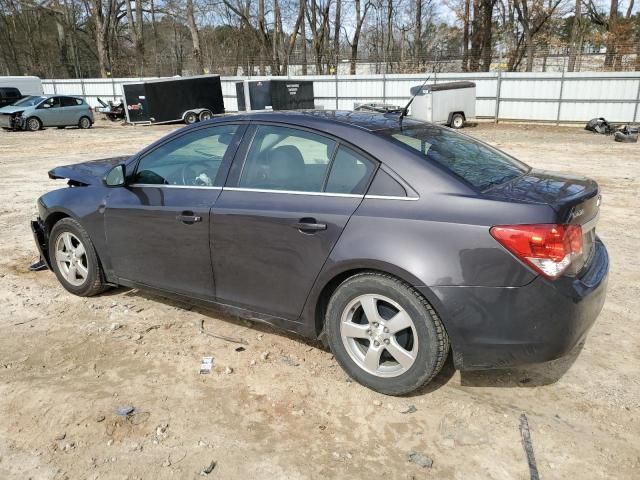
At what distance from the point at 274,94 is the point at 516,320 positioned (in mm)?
23883

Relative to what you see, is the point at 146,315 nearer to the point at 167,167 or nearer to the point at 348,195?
the point at 167,167

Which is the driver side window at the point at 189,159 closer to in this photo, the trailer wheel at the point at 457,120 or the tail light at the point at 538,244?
the tail light at the point at 538,244

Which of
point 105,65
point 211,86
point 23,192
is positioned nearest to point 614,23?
point 211,86

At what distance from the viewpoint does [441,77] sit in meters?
25.9

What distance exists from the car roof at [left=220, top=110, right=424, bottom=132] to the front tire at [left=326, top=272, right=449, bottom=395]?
987 millimetres

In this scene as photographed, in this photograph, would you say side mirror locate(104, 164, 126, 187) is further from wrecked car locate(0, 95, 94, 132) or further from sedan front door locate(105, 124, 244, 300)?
wrecked car locate(0, 95, 94, 132)

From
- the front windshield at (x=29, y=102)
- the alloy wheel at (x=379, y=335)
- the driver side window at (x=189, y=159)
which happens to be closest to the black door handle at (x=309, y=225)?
the alloy wheel at (x=379, y=335)

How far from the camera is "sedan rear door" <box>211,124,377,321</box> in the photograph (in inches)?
120

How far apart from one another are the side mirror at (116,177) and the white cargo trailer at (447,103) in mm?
18556

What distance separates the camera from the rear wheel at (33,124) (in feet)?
73.7

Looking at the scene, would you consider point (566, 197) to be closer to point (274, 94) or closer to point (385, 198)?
point (385, 198)

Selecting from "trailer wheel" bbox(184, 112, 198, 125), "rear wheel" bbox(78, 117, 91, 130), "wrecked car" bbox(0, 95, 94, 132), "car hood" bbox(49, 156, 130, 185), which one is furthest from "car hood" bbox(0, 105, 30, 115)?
"car hood" bbox(49, 156, 130, 185)

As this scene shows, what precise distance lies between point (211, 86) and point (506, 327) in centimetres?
2538

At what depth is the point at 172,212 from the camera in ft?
12.0
